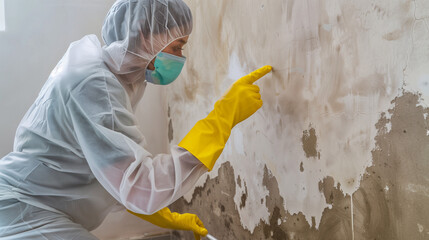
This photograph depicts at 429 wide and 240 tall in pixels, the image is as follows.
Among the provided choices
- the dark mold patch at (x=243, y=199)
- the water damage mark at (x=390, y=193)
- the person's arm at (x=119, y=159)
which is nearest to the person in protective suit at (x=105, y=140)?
the person's arm at (x=119, y=159)

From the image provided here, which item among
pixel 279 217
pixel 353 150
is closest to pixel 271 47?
pixel 353 150

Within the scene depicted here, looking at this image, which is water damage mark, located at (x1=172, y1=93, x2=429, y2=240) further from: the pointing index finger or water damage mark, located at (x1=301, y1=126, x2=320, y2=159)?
the pointing index finger

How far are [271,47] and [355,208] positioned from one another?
0.66 meters

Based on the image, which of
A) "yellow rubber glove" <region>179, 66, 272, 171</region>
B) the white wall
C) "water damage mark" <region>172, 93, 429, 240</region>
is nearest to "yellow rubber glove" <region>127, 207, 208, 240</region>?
"water damage mark" <region>172, 93, 429, 240</region>

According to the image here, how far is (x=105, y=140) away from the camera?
1.12 meters

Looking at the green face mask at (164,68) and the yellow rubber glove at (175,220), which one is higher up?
the green face mask at (164,68)

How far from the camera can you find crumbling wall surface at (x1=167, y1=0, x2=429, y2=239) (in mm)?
986

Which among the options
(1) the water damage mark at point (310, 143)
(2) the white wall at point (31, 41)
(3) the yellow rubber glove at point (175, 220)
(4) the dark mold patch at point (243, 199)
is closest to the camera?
(1) the water damage mark at point (310, 143)

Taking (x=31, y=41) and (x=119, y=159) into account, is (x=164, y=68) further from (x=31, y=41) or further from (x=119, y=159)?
(x=31, y=41)

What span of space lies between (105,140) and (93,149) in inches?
1.7

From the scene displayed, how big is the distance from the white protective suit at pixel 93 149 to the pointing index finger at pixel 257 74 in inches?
10.5

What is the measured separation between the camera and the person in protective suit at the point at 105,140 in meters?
1.13

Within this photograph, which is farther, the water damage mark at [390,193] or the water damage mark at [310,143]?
the water damage mark at [310,143]

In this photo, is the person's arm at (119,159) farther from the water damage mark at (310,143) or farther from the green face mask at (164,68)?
the water damage mark at (310,143)
